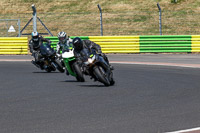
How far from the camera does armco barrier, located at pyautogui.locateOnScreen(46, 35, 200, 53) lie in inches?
1061

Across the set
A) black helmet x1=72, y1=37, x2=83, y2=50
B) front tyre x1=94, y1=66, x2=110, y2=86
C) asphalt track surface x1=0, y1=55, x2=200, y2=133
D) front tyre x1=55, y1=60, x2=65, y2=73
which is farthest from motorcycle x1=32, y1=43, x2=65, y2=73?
front tyre x1=94, y1=66, x2=110, y2=86

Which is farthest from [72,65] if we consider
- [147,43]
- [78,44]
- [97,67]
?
[147,43]

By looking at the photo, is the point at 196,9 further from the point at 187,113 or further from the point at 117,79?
the point at 187,113

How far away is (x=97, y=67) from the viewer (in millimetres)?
13164

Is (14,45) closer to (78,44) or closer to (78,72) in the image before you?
(78,72)

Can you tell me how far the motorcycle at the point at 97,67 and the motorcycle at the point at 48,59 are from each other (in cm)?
459

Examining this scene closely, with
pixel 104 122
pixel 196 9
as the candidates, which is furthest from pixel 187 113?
pixel 196 9

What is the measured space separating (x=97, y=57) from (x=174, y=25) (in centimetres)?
2772

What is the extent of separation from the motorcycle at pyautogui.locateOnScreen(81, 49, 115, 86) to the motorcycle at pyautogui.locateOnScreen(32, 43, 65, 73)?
15.0 feet

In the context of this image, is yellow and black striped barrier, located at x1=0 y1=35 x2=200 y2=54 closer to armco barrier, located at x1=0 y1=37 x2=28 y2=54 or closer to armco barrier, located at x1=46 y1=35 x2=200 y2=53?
armco barrier, located at x1=46 y1=35 x2=200 y2=53

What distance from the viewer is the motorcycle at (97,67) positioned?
43.1 ft

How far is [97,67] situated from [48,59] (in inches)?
207

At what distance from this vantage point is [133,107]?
Answer: 9.80m

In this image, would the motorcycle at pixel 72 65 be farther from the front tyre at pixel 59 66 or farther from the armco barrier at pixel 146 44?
the armco barrier at pixel 146 44
